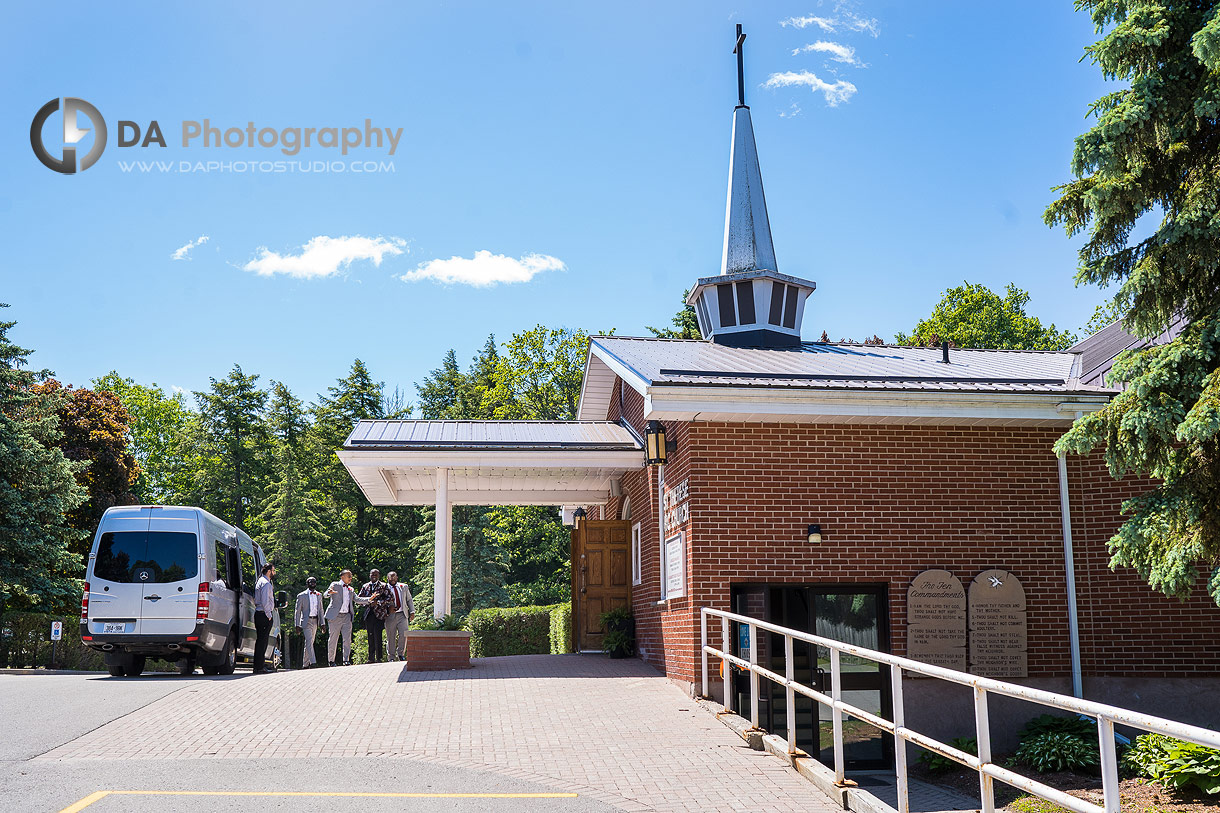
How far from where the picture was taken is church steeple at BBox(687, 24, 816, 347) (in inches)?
661

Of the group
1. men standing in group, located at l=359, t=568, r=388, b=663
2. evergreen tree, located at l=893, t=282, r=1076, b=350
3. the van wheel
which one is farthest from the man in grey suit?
evergreen tree, located at l=893, t=282, r=1076, b=350

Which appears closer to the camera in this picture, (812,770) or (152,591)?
(812,770)

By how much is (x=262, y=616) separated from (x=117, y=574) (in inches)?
141

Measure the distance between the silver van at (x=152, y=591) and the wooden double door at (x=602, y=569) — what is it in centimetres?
565

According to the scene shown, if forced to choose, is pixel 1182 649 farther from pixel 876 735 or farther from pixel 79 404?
pixel 79 404

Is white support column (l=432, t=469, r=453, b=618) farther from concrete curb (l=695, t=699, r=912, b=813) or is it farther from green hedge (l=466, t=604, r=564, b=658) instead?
green hedge (l=466, t=604, r=564, b=658)

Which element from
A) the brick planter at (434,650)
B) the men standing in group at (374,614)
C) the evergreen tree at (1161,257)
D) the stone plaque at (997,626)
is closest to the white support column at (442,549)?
the brick planter at (434,650)

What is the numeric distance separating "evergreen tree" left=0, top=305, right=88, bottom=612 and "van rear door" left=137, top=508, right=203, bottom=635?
33.2 ft

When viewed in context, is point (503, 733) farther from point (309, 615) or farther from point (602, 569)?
point (309, 615)

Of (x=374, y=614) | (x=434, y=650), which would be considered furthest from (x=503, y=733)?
(x=374, y=614)

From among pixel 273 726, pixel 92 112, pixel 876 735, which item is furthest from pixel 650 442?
pixel 92 112

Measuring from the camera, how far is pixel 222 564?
15.5 m

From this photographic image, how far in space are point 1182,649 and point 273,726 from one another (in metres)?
10.1

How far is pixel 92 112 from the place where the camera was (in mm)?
16641
